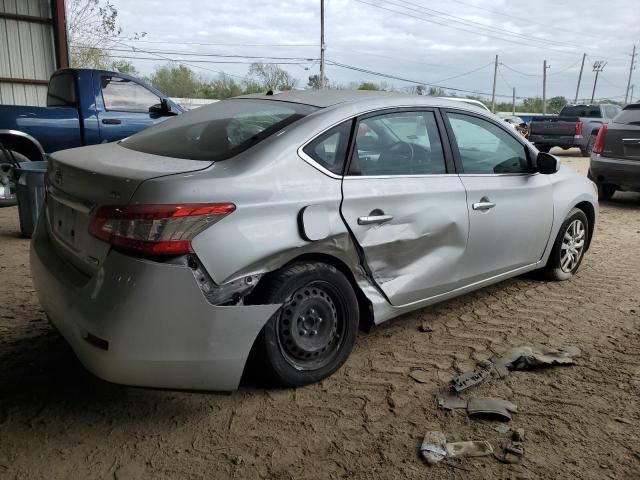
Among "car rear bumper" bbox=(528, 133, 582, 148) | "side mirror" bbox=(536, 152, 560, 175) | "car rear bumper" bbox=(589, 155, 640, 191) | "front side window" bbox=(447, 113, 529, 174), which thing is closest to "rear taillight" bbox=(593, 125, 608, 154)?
"car rear bumper" bbox=(589, 155, 640, 191)

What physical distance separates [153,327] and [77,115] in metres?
6.13

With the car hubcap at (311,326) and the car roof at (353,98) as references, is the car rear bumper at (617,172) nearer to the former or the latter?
the car roof at (353,98)

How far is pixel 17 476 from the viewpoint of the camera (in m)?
2.25

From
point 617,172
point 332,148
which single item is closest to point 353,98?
point 332,148

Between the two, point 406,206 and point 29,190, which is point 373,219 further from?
point 29,190

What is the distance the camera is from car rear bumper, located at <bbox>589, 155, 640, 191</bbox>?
8.16 meters

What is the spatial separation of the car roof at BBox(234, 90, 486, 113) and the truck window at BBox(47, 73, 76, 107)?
16.4 feet

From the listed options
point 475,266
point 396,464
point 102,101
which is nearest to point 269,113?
point 475,266

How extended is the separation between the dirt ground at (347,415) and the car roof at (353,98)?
1521mm

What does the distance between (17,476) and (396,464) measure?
1.58 metres

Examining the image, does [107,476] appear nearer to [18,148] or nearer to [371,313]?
[371,313]

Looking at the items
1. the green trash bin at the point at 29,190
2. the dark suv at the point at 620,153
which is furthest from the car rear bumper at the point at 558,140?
the green trash bin at the point at 29,190

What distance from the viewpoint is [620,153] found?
840cm

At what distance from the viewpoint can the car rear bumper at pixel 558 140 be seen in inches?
671
